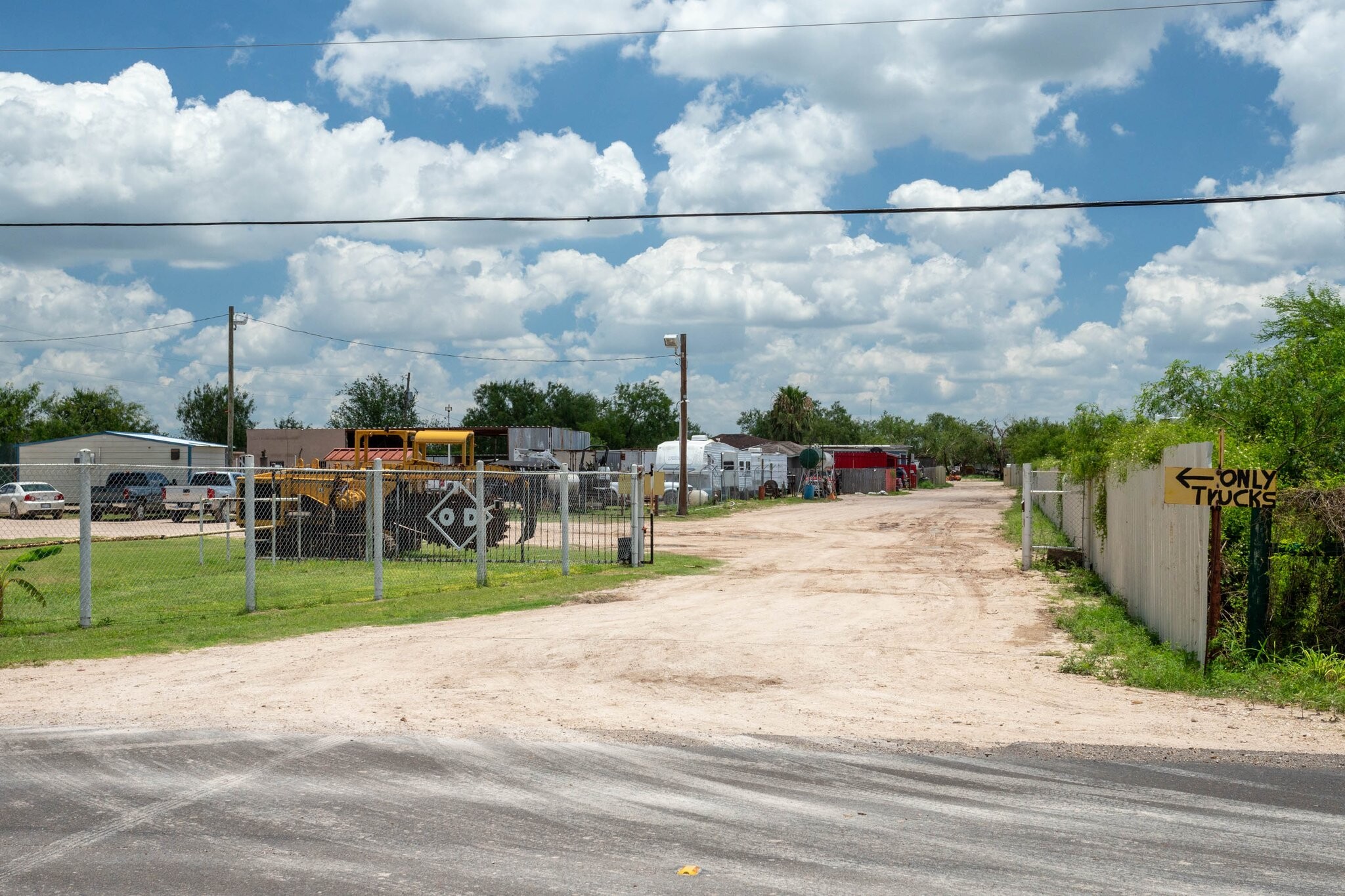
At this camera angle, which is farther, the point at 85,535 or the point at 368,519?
the point at 368,519

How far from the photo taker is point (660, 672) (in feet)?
36.2

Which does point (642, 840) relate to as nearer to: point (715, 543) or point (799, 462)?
point (715, 543)

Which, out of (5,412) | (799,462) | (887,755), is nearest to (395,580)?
(887,755)

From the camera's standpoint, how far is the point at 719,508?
5228 centimetres

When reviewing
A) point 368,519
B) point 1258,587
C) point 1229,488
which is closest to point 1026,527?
point 1258,587

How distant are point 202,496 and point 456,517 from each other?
18.2 feet

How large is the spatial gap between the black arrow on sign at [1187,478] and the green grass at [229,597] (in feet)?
29.7

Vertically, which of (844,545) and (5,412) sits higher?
(5,412)

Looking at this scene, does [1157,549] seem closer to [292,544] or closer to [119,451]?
[292,544]

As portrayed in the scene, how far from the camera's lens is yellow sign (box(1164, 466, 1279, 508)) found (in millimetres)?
9906

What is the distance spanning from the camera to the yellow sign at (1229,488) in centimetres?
991

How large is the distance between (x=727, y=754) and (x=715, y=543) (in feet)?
75.9

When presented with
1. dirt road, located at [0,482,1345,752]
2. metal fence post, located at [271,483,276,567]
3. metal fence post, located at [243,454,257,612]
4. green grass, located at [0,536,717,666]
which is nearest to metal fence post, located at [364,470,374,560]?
green grass, located at [0,536,717,666]

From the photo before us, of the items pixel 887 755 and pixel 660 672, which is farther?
pixel 660 672
